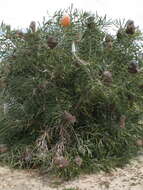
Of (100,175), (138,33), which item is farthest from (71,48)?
(100,175)

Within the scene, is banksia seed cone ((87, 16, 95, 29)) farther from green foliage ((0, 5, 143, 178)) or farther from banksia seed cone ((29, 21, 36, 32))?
banksia seed cone ((29, 21, 36, 32))

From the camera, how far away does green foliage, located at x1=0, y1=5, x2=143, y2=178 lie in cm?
400

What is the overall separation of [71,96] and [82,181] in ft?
4.05

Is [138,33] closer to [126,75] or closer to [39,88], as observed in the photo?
[126,75]

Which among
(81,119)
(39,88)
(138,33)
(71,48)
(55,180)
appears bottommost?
(55,180)

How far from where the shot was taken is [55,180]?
3.63 meters

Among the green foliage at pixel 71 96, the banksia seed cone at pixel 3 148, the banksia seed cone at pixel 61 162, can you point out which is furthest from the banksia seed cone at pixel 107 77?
the banksia seed cone at pixel 3 148

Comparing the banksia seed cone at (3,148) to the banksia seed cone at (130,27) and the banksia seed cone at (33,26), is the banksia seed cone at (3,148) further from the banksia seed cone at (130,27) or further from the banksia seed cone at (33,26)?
the banksia seed cone at (130,27)

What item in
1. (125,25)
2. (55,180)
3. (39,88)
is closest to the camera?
(55,180)

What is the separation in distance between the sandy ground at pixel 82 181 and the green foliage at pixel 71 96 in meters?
0.18

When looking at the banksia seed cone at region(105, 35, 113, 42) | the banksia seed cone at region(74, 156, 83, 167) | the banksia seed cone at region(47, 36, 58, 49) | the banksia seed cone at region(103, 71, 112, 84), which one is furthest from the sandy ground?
the banksia seed cone at region(105, 35, 113, 42)

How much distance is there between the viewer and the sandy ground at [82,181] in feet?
11.2

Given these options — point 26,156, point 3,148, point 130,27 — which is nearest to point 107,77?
point 130,27

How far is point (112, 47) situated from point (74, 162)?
1855 mm
